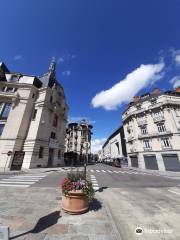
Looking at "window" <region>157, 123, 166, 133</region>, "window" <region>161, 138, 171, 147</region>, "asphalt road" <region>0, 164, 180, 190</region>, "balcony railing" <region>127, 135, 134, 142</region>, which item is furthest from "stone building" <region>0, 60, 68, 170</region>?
"window" <region>157, 123, 166, 133</region>

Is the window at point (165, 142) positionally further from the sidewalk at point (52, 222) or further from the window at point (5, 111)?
the window at point (5, 111)

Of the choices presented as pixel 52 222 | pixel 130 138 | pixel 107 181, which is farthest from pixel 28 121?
pixel 130 138

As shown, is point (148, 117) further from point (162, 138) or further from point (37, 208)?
point (37, 208)

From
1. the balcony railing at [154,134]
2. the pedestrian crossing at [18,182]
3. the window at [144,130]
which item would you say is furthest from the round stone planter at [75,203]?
the window at [144,130]

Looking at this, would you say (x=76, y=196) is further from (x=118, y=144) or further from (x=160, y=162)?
(x=118, y=144)

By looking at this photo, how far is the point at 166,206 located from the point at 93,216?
3.93 metres

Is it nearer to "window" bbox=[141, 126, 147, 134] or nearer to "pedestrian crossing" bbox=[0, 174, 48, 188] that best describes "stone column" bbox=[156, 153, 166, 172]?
"window" bbox=[141, 126, 147, 134]

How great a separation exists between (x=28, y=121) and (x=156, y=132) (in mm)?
29030

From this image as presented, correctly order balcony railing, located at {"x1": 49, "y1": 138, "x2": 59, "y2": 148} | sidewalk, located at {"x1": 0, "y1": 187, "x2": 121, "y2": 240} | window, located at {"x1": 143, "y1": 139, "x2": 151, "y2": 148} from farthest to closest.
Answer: window, located at {"x1": 143, "y1": 139, "x2": 151, "y2": 148}, balcony railing, located at {"x1": 49, "y1": 138, "x2": 59, "y2": 148}, sidewalk, located at {"x1": 0, "y1": 187, "x2": 121, "y2": 240}

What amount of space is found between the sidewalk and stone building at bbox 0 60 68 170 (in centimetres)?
1668

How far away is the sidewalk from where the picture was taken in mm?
3381

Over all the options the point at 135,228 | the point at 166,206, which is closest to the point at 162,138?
the point at 166,206

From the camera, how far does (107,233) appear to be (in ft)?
11.5

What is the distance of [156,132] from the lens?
94.3ft
